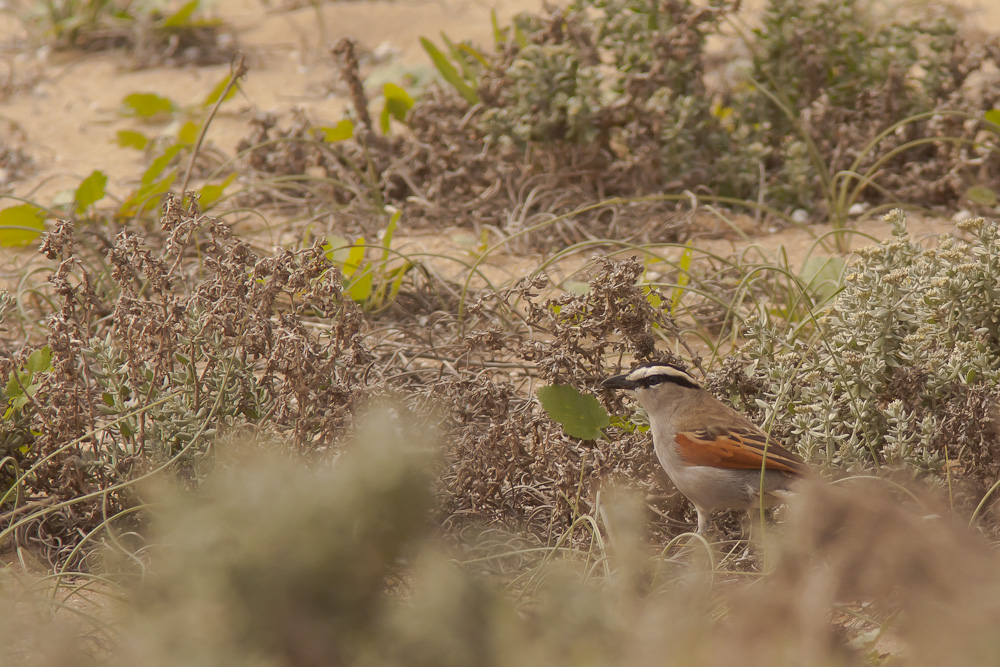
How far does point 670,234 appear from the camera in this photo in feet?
20.1

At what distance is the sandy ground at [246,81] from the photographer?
7.56 meters

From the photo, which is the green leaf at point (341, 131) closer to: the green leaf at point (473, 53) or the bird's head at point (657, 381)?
the green leaf at point (473, 53)

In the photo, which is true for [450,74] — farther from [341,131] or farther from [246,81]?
[246,81]

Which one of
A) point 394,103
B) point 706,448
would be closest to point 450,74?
point 394,103

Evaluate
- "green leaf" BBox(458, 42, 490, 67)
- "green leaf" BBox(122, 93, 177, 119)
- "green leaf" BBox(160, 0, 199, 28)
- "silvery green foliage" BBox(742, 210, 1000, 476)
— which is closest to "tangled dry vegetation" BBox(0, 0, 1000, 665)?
"silvery green foliage" BBox(742, 210, 1000, 476)

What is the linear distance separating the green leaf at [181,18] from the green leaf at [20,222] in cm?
435

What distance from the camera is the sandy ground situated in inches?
298

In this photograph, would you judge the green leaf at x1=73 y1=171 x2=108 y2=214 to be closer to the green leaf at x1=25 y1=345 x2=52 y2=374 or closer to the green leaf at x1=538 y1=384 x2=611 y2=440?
the green leaf at x1=25 y1=345 x2=52 y2=374

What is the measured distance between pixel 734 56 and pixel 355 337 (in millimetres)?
5655

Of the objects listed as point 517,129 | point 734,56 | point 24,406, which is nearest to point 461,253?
point 517,129

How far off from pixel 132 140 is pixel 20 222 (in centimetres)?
198

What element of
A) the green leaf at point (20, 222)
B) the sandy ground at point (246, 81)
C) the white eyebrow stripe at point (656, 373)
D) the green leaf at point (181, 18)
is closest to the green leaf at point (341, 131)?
the sandy ground at point (246, 81)

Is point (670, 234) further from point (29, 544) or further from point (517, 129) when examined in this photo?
point (29, 544)

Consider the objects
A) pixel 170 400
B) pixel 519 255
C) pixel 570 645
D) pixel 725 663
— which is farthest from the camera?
pixel 519 255
